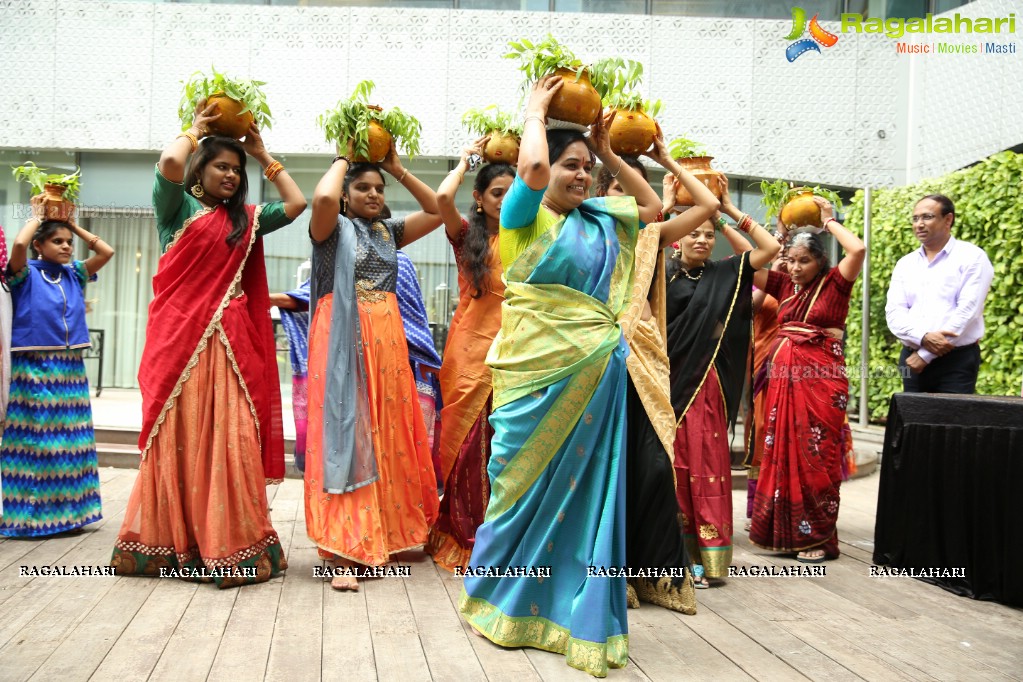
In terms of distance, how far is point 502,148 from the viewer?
4598 mm

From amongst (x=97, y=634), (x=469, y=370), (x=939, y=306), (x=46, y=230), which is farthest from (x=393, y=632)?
(x=939, y=306)

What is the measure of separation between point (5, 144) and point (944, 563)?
1194 cm

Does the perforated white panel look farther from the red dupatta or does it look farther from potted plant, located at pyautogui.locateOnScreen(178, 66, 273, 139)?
the red dupatta

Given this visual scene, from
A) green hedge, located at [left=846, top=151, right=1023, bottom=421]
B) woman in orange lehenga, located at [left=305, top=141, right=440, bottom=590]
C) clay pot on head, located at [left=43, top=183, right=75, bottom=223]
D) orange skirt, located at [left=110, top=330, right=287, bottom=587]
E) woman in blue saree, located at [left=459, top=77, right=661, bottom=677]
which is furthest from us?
green hedge, located at [left=846, top=151, right=1023, bottom=421]

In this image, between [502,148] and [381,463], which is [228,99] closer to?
[502,148]

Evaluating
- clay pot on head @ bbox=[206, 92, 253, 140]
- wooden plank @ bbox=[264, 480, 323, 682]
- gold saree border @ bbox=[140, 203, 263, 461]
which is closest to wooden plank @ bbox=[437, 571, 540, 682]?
wooden plank @ bbox=[264, 480, 323, 682]

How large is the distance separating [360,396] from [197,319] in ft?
2.73

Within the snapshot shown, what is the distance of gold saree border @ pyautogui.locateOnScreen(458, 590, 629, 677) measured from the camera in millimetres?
2877

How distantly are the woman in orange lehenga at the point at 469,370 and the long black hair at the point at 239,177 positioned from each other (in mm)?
971

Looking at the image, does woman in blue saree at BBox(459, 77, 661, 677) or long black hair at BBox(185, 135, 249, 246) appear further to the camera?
long black hair at BBox(185, 135, 249, 246)

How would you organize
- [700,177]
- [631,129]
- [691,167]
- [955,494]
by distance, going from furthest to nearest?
[691,167] → [700,177] → [955,494] → [631,129]

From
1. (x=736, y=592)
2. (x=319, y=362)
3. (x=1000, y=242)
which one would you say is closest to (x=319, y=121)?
(x=319, y=362)

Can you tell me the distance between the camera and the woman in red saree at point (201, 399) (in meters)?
3.95

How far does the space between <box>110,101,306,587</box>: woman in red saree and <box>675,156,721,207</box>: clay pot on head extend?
210 cm
